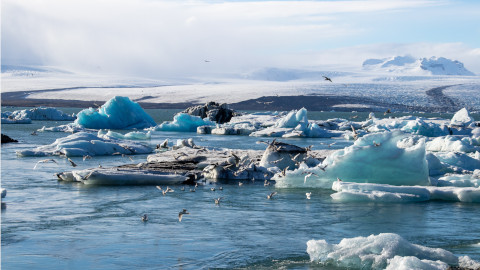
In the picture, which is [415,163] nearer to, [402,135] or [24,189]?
[402,135]

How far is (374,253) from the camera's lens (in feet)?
19.2

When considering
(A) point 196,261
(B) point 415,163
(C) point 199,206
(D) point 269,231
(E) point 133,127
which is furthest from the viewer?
(E) point 133,127

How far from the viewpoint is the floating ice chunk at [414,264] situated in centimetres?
530

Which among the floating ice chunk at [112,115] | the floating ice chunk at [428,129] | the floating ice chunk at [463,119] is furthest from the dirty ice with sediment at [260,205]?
the floating ice chunk at [112,115]

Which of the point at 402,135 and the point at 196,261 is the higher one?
the point at 402,135

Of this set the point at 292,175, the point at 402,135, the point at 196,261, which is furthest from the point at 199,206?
the point at 402,135

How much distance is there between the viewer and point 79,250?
21.1 ft

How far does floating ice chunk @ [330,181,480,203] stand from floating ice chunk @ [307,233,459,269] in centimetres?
340

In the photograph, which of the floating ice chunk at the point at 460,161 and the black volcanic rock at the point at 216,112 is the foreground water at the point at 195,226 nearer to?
the floating ice chunk at the point at 460,161

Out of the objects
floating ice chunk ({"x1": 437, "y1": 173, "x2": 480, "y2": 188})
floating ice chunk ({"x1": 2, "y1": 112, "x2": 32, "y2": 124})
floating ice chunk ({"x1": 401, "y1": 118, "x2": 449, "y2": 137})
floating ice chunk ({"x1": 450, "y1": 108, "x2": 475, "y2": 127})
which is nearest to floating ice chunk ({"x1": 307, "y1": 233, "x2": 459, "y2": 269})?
floating ice chunk ({"x1": 437, "y1": 173, "x2": 480, "y2": 188})

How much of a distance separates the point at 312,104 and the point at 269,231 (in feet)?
257

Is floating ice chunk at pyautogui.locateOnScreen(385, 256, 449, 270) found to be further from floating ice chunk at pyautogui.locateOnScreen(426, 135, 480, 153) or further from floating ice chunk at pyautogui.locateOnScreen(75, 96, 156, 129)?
floating ice chunk at pyautogui.locateOnScreen(75, 96, 156, 129)

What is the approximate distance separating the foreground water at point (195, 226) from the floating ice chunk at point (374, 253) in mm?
217

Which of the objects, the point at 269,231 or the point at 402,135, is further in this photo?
the point at 402,135
